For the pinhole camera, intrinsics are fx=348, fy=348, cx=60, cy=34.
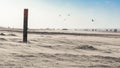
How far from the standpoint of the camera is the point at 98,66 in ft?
39.5

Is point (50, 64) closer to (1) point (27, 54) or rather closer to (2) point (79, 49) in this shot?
(1) point (27, 54)

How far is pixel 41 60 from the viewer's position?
1235 centimetres

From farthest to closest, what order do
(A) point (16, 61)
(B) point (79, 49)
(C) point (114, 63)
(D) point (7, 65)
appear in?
(B) point (79, 49), (C) point (114, 63), (A) point (16, 61), (D) point (7, 65)

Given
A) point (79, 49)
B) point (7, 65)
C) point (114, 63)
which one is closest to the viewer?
point (7, 65)

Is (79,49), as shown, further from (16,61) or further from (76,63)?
(16,61)

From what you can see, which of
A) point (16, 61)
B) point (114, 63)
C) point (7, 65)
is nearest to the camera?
point (7, 65)

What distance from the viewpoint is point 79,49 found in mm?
17547

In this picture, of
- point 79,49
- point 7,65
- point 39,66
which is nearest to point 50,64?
point 39,66

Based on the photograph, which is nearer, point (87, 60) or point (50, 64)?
point (50, 64)

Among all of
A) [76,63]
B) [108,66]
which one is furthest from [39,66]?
[108,66]

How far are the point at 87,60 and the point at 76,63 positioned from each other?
1.00 meters

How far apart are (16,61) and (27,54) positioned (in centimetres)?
183

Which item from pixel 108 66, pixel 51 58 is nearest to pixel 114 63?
pixel 108 66

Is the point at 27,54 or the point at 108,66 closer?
the point at 108,66
